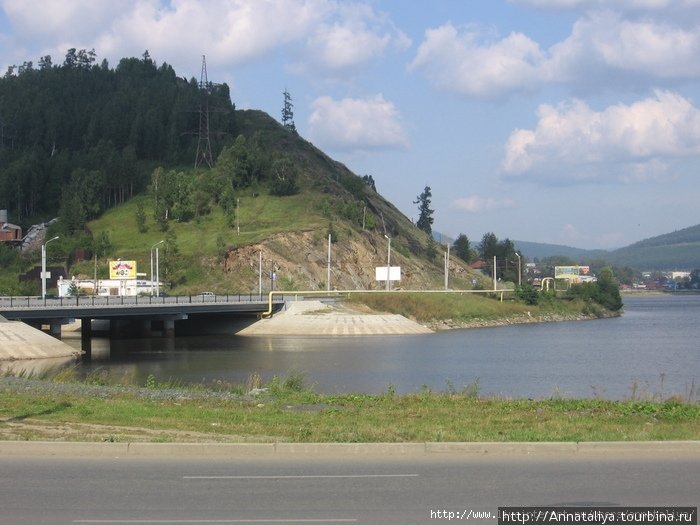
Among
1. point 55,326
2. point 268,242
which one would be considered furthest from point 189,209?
point 55,326

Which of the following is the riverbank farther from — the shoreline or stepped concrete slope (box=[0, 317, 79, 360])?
stepped concrete slope (box=[0, 317, 79, 360])

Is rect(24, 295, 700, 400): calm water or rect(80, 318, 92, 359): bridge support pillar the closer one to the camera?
rect(24, 295, 700, 400): calm water

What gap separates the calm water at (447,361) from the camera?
1725 inches

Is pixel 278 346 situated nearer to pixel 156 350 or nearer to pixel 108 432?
pixel 156 350

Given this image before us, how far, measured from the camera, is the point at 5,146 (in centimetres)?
19788

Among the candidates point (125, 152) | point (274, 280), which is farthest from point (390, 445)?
point (125, 152)

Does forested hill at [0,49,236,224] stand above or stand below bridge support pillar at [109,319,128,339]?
above

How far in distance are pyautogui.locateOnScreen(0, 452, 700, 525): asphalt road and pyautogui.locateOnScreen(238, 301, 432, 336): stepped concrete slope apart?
83.2 metres

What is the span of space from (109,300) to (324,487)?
7768 cm

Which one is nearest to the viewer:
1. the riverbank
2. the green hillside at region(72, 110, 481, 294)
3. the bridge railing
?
the bridge railing

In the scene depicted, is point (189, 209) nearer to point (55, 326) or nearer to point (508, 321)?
point (508, 321)

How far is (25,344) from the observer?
2539 inches

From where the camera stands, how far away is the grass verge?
59.5 ft

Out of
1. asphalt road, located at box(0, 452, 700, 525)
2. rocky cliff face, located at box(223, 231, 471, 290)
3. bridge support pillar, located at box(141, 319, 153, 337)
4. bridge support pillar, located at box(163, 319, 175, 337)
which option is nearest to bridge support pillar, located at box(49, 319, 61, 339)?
bridge support pillar, located at box(163, 319, 175, 337)
